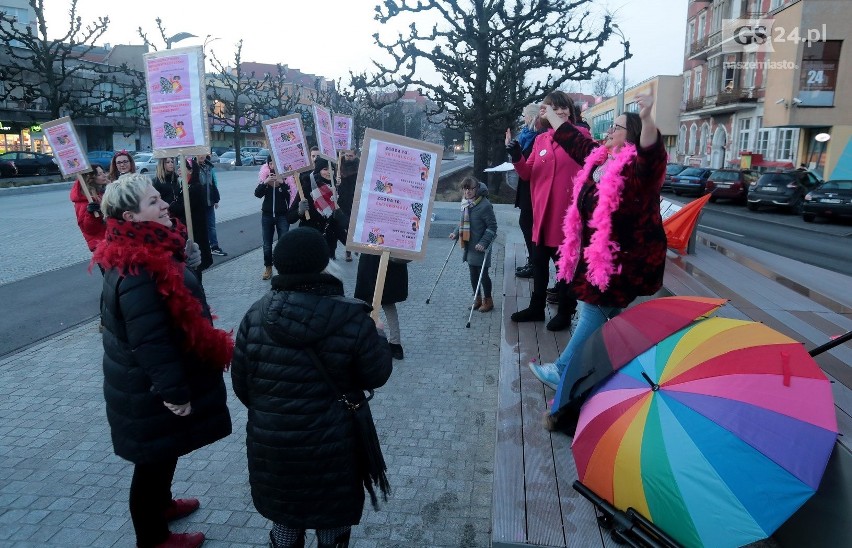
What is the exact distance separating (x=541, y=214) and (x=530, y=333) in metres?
1.05

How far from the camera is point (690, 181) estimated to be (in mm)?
28516

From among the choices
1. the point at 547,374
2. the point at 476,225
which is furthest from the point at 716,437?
the point at 476,225

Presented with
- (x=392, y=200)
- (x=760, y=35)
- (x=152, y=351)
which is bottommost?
(x=152, y=351)

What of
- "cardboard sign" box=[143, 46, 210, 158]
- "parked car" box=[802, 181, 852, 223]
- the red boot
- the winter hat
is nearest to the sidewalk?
the red boot

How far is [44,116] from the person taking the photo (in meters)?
42.2

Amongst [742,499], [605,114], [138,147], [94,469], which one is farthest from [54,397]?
[605,114]

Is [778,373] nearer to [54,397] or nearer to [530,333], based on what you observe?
[530,333]

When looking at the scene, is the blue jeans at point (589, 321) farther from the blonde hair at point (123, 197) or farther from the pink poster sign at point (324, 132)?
the pink poster sign at point (324, 132)

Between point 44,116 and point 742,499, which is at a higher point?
point 44,116

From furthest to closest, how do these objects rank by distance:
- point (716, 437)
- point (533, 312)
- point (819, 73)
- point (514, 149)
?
1. point (819, 73)
2. point (533, 312)
3. point (514, 149)
4. point (716, 437)

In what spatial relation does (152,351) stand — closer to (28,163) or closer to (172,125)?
(172,125)

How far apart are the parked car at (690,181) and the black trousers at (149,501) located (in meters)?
29.3

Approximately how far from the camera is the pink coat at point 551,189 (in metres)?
5.16

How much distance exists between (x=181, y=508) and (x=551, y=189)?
145 inches
